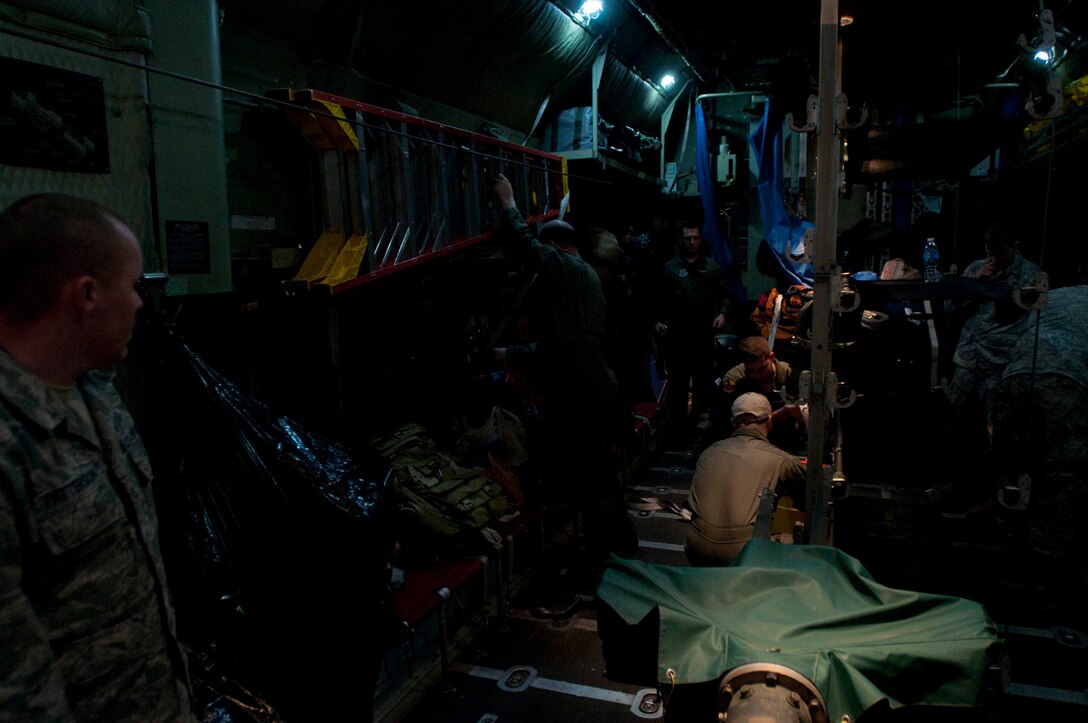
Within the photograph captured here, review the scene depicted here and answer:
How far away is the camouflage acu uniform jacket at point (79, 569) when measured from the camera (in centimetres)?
130

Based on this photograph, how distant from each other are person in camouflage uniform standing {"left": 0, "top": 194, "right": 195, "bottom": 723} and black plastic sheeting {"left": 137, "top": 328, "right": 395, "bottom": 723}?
90 centimetres

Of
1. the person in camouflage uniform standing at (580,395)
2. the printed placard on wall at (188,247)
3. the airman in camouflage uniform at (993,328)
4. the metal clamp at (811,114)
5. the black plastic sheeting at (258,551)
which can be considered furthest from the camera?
the airman in camouflage uniform at (993,328)

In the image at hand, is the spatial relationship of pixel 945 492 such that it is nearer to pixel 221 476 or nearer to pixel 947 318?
pixel 947 318

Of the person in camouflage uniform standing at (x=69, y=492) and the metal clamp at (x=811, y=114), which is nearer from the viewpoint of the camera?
the person in camouflage uniform standing at (x=69, y=492)

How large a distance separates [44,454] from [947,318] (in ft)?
21.6

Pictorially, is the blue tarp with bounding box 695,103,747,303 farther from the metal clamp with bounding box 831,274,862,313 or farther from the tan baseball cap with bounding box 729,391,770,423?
the metal clamp with bounding box 831,274,862,313

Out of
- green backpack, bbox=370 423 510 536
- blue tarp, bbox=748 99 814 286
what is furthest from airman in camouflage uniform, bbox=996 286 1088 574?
blue tarp, bbox=748 99 814 286

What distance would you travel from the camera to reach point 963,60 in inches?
181

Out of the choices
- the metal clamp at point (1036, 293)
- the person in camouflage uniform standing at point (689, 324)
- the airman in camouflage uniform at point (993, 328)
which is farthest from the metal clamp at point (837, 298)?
the person in camouflage uniform standing at point (689, 324)

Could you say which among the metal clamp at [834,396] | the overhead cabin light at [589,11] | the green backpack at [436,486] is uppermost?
the overhead cabin light at [589,11]

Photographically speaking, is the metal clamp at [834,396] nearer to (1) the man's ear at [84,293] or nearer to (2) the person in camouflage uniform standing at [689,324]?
(1) the man's ear at [84,293]

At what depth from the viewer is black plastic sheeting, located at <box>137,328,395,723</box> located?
2551 mm

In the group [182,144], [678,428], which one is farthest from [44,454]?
[678,428]

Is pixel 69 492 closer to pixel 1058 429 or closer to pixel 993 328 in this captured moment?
pixel 1058 429
